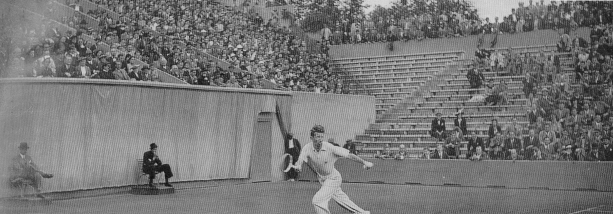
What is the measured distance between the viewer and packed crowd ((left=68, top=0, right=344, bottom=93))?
28188mm

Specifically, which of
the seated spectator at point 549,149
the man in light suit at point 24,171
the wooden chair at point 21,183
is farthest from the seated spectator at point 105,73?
the seated spectator at point 549,149

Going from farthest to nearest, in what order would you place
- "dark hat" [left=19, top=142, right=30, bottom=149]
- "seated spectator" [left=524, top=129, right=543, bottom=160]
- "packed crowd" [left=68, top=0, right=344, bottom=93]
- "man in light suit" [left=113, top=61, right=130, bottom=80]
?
"packed crowd" [left=68, top=0, right=344, bottom=93] → "seated spectator" [left=524, top=129, right=543, bottom=160] → "man in light suit" [left=113, top=61, right=130, bottom=80] → "dark hat" [left=19, top=142, right=30, bottom=149]

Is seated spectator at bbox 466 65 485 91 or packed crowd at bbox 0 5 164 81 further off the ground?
seated spectator at bbox 466 65 485 91

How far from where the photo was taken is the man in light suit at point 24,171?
19062 mm

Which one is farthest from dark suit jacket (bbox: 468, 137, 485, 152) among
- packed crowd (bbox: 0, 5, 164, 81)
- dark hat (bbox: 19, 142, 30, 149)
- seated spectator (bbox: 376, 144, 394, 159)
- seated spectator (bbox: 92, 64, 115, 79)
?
Result: dark hat (bbox: 19, 142, 30, 149)

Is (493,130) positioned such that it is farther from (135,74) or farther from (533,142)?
(135,74)

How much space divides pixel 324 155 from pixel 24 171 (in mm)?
8841

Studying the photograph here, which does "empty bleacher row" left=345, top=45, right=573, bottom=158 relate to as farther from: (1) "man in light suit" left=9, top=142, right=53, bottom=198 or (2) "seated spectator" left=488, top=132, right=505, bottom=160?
(1) "man in light suit" left=9, top=142, right=53, bottom=198

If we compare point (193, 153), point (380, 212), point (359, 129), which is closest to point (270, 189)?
point (193, 153)

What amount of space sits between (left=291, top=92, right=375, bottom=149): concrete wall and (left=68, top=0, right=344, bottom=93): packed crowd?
182 centimetres

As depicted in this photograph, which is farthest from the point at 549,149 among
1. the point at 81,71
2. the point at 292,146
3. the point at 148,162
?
the point at 81,71

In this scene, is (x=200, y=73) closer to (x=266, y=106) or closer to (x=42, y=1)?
(x=266, y=106)

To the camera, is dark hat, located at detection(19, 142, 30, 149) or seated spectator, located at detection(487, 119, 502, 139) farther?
seated spectator, located at detection(487, 119, 502, 139)

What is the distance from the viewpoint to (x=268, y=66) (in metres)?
33.8
